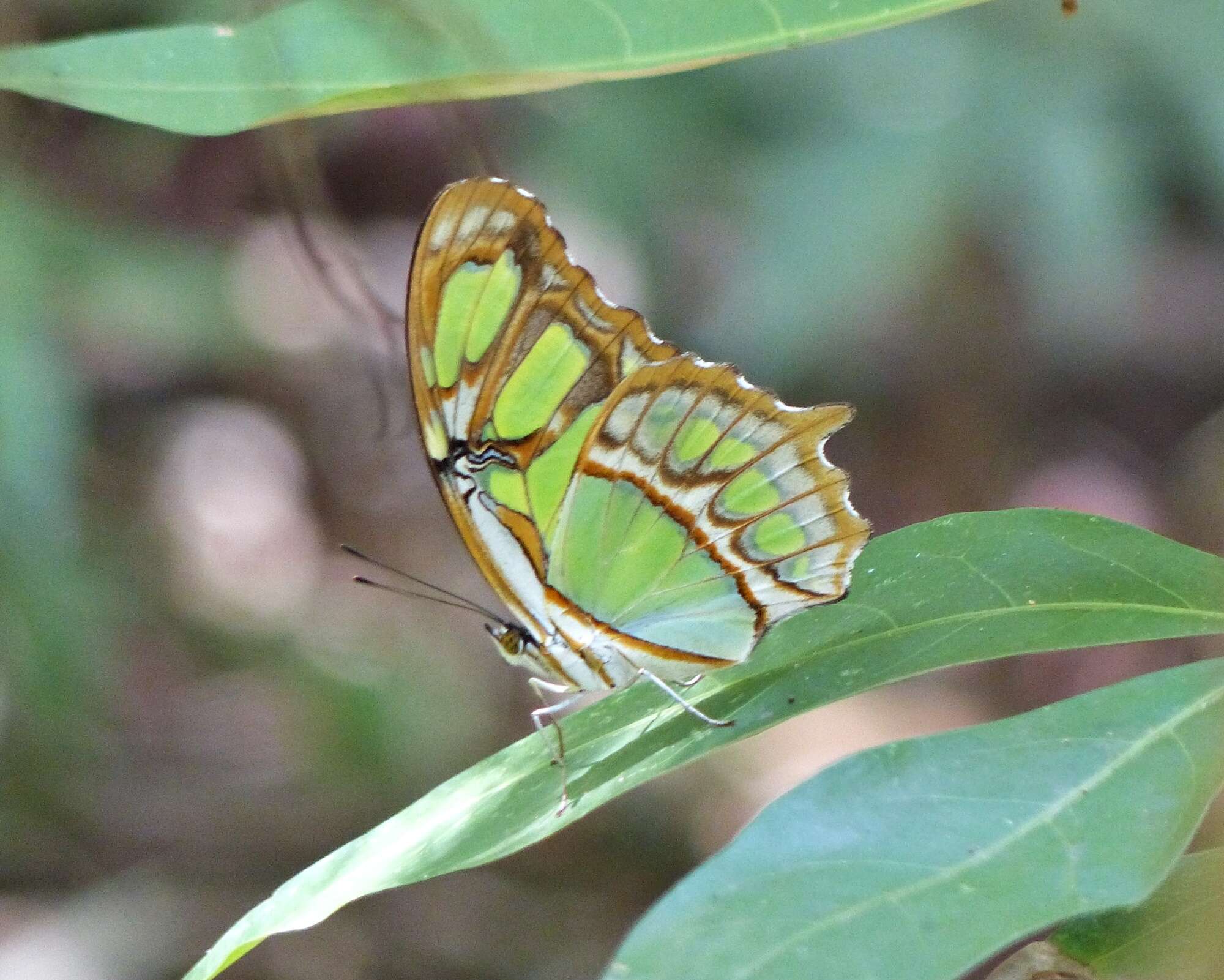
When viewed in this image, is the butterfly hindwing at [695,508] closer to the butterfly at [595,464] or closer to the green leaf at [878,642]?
the butterfly at [595,464]

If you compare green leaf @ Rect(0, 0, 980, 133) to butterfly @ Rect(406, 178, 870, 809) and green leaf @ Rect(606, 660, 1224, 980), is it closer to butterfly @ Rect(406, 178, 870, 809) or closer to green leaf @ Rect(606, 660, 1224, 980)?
butterfly @ Rect(406, 178, 870, 809)

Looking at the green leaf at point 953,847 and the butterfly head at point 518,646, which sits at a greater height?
the butterfly head at point 518,646

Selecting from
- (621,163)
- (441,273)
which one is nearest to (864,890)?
(441,273)

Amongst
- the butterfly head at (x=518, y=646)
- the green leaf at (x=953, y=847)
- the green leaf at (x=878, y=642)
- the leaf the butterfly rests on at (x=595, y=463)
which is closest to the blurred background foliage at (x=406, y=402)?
the leaf the butterfly rests on at (x=595, y=463)

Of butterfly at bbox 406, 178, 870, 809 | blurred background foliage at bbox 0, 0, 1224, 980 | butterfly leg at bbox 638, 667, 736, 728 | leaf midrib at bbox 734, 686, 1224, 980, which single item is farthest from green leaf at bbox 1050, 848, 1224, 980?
blurred background foliage at bbox 0, 0, 1224, 980

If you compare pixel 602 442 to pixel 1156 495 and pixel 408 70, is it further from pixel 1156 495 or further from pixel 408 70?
pixel 1156 495
